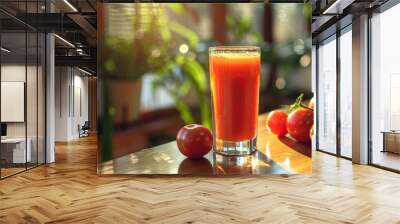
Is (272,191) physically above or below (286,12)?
below

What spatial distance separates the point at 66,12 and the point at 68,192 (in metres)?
2.71

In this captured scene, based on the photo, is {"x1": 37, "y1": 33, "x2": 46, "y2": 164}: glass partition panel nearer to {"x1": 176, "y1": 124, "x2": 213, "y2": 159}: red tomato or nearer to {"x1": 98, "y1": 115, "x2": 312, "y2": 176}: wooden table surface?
{"x1": 98, "y1": 115, "x2": 312, "y2": 176}: wooden table surface

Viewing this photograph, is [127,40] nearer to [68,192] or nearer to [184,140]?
[184,140]

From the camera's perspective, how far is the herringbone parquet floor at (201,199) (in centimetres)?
284

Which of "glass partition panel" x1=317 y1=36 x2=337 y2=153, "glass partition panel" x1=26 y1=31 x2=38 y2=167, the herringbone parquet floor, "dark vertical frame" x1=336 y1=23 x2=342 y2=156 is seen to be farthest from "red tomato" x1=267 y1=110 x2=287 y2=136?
"glass partition panel" x1=317 y1=36 x2=337 y2=153

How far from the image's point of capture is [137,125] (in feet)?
4.21

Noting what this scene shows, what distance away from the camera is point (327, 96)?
25.6 ft

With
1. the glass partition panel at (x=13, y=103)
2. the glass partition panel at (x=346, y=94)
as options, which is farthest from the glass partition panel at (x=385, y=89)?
the glass partition panel at (x=13, y=103)

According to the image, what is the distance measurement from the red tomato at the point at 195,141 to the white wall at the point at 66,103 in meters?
11.7

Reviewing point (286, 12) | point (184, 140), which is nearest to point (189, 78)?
point (184, 140)

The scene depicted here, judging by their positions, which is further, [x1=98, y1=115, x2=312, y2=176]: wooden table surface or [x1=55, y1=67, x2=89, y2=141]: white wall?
[x1=55, y1=67, x2=89, y2=141]: white wall

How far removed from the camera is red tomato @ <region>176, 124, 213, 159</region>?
120 cm

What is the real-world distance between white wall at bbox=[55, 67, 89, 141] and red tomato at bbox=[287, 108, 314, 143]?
1161 cm

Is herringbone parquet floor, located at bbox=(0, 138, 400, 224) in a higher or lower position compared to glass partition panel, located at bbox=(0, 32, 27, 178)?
lower
